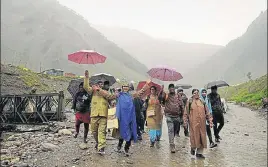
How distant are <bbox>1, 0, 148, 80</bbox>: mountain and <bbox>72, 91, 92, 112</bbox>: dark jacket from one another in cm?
7190

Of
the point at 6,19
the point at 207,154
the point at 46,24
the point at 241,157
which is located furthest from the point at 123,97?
the point at 6,19

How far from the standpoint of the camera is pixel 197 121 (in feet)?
24.1

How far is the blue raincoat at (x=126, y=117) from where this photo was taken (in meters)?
7.00

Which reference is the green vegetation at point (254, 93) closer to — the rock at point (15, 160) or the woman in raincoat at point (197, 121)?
the woman in raincoat at point (197, 121)

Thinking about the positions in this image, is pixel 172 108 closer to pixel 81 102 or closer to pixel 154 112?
pixel 154 112

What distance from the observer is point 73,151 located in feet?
25.2

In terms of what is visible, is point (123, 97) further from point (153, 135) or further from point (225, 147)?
point (225, 147)

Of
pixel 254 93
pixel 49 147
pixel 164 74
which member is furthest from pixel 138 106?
pixel 254 93

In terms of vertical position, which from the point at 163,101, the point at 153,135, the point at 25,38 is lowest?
the point at 153,135

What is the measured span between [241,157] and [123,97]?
3.72 meters

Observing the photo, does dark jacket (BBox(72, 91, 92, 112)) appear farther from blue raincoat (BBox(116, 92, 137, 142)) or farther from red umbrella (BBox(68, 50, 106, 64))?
blue raincoat (BBox(116, 92, 137, 142))

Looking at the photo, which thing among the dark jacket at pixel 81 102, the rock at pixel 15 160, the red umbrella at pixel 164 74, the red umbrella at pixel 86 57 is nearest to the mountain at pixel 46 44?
the dark jacket at pixel 81 102

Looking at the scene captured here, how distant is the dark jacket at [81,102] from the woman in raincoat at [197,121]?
2.79m

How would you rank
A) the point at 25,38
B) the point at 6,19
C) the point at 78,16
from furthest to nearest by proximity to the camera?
1. the point at 78,16
2. the point at 6,19
3. the point at 25,38
